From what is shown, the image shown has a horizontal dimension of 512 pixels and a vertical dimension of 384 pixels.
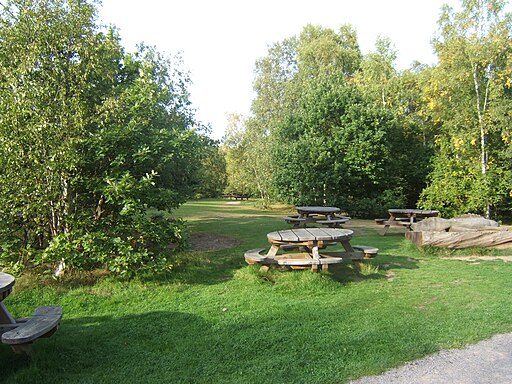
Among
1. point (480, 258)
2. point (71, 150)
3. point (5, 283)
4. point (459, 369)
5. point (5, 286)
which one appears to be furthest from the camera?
point (480, 258)

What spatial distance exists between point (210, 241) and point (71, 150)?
19.6ft

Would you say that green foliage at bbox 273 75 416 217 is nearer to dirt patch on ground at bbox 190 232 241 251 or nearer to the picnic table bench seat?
dirt patch on ground at bbox 190 232 241 251

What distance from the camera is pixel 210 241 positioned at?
36.3ft

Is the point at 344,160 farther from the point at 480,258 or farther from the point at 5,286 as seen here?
the point at 5,286

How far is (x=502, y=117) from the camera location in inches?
605

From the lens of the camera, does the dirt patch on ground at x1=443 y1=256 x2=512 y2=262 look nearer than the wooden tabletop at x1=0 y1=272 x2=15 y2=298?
No


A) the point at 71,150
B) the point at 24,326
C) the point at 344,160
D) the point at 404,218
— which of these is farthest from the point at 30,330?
the point at 344,160

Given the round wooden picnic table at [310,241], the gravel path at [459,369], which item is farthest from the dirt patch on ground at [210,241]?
the gravel path at [459,369]

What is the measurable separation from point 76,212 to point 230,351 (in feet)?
13.4

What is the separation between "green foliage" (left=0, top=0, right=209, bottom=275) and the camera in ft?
18.7

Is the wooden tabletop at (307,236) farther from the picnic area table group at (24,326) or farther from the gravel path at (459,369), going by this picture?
the picnic area table group at (24,326)

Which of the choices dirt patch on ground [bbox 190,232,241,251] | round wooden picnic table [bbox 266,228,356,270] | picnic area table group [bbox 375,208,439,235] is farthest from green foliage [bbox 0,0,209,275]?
picnic area table group [bbox 375,208,439,235]

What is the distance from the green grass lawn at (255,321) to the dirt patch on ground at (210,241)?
2.60 metres

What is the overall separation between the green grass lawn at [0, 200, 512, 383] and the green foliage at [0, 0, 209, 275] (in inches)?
27.6
